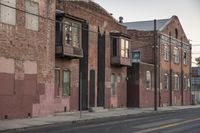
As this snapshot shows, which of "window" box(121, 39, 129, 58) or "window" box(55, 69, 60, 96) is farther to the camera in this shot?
"window" box(121, 39, 129, 58)

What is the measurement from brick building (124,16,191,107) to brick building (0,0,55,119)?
18.0m

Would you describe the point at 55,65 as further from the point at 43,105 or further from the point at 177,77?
the point at 177,77

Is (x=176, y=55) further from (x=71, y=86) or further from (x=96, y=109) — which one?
(x=71, y=86)

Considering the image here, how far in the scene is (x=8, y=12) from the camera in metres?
28.2

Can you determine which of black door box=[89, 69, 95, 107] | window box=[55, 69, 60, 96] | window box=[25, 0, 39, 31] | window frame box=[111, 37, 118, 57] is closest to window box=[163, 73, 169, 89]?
window frame box=[111, 37, 118, 57]

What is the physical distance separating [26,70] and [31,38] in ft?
6.83

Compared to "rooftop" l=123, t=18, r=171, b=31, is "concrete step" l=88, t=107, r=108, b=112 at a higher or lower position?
lower

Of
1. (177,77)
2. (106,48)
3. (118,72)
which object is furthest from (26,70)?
(177,77)

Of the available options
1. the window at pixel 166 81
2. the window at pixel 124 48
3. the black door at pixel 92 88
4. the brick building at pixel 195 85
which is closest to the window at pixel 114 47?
the window at pixel 124 48

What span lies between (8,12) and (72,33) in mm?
7795

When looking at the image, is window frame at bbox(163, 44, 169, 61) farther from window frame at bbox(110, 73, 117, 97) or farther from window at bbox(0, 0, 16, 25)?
window at bbox(0, 0, 16, 25)

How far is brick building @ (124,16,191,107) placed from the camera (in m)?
49.5

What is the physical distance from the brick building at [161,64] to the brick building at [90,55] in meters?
2.76

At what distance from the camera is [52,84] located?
106 feet
